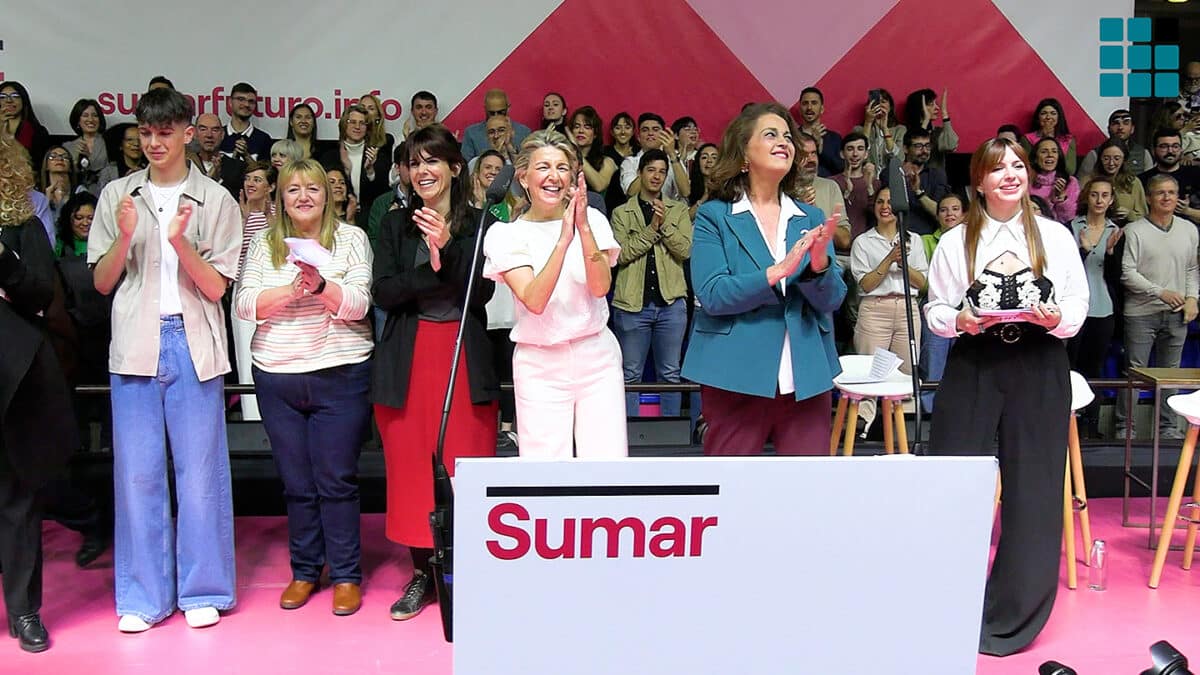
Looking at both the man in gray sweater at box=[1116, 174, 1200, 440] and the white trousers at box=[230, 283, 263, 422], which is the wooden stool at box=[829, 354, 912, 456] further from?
the white trousers at box=[230, 283, 263, 422]

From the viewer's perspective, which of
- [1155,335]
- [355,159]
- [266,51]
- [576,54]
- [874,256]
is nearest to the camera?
[874,256]

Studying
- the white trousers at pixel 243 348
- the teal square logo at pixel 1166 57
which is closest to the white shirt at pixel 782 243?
the white trousers at pixel 243 348

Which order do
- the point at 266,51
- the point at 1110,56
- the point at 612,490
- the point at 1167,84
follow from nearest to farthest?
the point at 612,490 < the point at 266,51 < the point at 1110,56 < the point at 1167,84

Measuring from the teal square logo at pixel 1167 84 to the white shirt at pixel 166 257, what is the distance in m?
6.77

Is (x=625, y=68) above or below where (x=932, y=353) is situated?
above

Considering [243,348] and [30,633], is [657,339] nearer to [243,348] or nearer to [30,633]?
[243,348]

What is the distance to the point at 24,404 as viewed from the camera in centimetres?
382

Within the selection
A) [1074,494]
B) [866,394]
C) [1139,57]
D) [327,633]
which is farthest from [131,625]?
[1139,57]

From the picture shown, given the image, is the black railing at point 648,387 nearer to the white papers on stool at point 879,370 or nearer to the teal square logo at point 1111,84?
the white papers on stool at point 879,370

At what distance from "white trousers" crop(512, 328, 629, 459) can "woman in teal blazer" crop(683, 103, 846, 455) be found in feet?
0.87

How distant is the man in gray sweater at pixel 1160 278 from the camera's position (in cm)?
671

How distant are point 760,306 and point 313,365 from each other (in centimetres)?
162

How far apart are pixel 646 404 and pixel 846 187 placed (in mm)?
1850

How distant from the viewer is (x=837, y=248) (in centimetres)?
673
